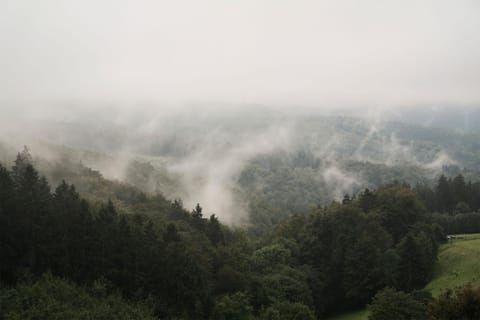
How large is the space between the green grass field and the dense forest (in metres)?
1.67

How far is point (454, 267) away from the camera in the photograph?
5603cm

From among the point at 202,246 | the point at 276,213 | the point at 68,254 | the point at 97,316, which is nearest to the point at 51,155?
the point at 276,213

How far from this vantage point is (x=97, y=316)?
33312mm

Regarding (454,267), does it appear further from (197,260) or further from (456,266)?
(197,260)

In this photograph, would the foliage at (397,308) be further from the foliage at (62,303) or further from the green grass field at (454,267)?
the foliage at (62,303)

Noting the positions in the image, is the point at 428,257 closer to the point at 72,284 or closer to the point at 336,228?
the point at 336,228

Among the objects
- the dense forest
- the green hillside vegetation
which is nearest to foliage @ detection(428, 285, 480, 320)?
the dense forest

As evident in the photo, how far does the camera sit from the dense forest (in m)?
38.1

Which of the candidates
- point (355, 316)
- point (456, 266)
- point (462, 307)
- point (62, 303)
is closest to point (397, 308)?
point (462, 307)

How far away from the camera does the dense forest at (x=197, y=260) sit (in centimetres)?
3812

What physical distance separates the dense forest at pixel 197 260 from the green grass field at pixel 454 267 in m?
1.67

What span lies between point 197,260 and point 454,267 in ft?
103

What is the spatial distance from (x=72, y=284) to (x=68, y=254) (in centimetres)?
398

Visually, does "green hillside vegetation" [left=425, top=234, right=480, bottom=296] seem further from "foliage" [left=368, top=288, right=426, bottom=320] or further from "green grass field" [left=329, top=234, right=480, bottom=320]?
"foliage" [left=368, top=288, right=426, bottom=320]
